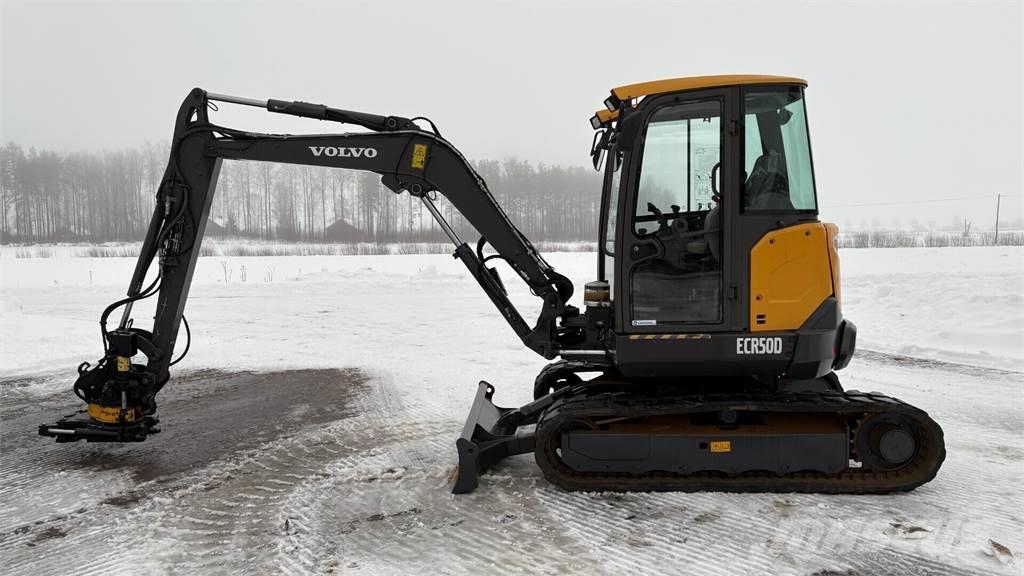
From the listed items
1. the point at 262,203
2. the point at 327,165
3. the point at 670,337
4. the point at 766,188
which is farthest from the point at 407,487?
the point at 262,203

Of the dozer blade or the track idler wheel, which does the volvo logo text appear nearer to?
the dozer blade

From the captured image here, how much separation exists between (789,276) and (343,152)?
3655 millimetres

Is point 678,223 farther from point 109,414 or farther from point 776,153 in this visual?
point 109,414

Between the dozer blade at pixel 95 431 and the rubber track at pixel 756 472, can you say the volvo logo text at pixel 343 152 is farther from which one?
the dozer blade at pixel 95 431

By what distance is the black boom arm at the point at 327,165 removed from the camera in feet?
17.8

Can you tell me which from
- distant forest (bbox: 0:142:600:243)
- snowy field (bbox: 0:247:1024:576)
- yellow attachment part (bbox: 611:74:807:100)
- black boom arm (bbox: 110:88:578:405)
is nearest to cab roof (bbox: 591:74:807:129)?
yellow attachment part (bbox: 611:74:807:100)

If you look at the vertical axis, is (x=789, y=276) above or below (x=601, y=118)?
below

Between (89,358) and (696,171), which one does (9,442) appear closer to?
(89,358)

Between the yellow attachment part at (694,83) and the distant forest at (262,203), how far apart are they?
46.4m

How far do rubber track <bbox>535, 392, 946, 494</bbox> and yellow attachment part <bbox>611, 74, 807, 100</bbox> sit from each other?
7.34 feet

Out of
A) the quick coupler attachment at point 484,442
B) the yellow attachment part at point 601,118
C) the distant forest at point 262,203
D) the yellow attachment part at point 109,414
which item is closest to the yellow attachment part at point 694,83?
the yellow attachment part at point 601,118

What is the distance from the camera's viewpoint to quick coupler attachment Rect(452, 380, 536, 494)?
4566 millimetres

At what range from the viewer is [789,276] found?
14.8 feet

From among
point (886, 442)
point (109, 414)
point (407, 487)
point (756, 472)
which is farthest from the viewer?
point (109, 414)
